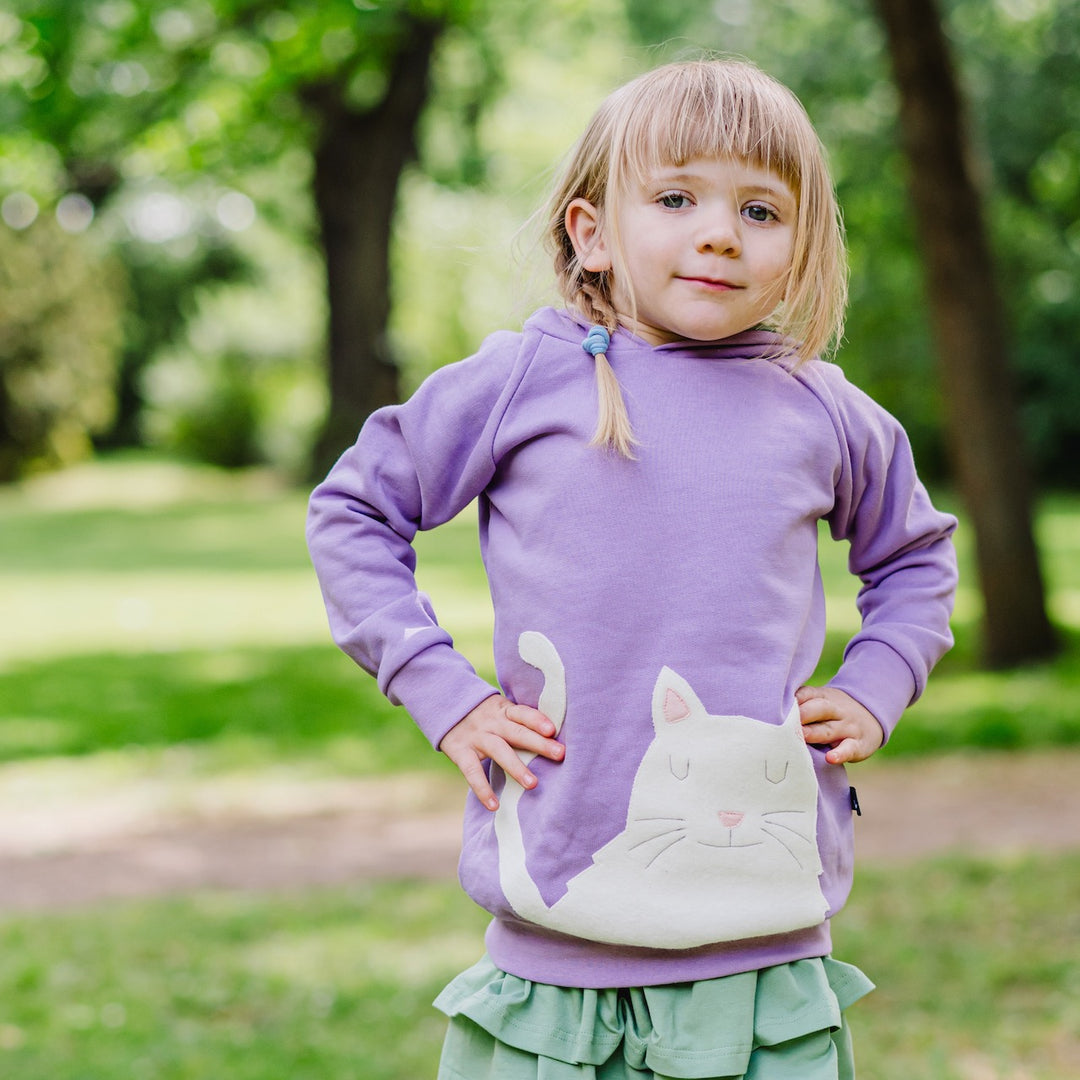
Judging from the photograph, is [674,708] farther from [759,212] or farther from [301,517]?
[301,517]

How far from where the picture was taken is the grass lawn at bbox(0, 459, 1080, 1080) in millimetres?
4035

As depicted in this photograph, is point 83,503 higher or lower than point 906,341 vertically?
lower

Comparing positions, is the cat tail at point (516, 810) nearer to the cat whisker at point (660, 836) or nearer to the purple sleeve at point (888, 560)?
the cat whisker at point (660, 836)

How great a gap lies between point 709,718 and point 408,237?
31562mm

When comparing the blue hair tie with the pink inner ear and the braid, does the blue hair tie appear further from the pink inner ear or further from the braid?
the pink inner ear

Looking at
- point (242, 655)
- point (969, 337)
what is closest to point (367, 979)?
point (969, 337)

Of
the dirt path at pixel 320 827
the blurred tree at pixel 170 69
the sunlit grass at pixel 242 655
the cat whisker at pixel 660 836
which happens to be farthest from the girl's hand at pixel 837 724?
the sunlit grass at pixel 242 655

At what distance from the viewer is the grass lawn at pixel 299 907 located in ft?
13.2

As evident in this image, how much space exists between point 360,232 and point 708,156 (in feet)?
69.6

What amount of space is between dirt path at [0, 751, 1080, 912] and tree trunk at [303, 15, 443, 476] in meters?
14.9

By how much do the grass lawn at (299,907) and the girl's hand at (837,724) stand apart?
219 centimetres

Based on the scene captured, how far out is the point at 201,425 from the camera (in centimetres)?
3250

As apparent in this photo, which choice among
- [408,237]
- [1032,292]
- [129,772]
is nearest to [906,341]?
[1032,292]

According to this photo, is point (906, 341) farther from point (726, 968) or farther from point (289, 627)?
point (726, 968)
